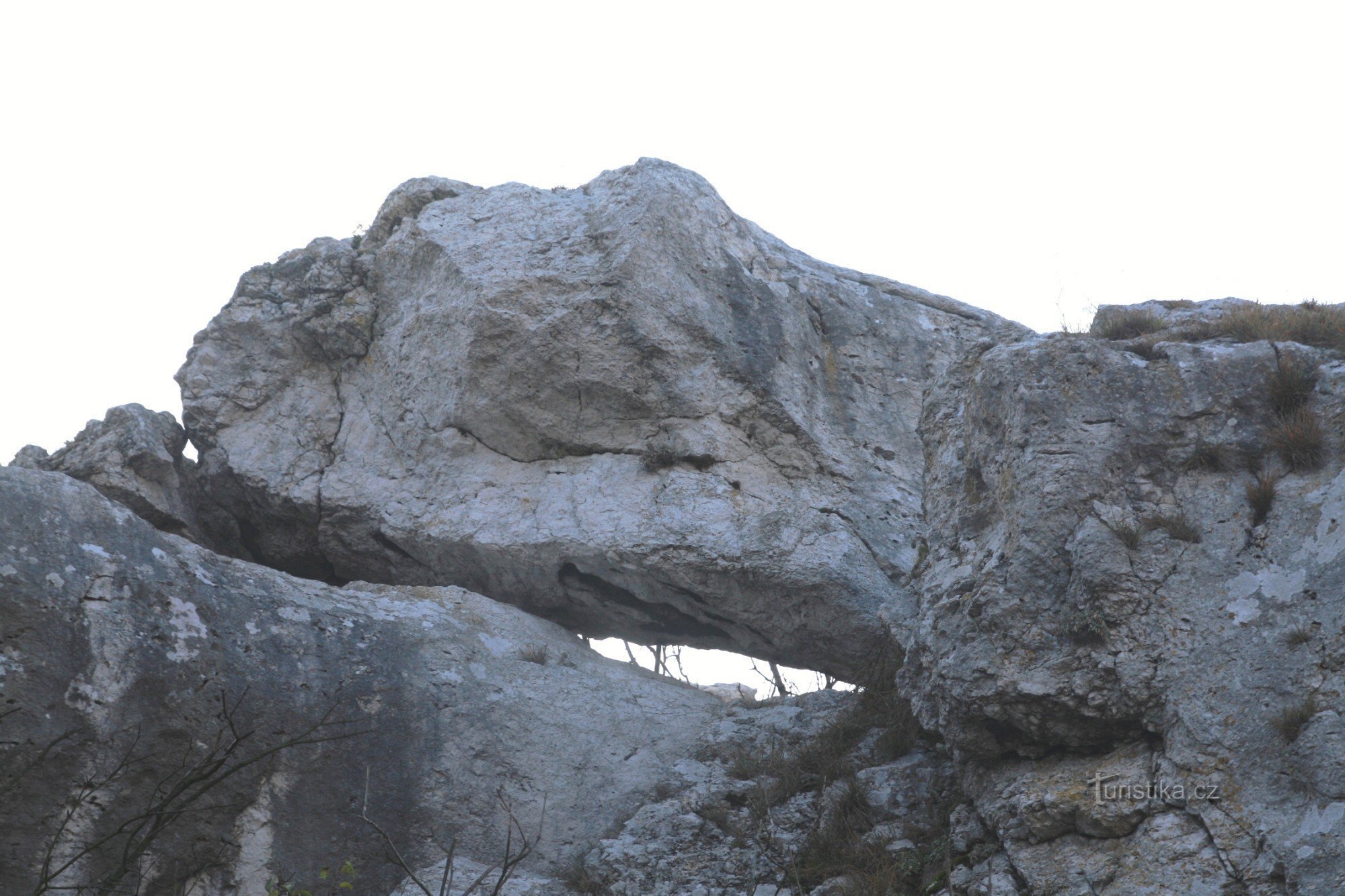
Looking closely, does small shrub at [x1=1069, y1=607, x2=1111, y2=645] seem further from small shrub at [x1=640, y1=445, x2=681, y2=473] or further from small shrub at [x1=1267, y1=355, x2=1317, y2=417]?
small shrub at [x1=640, y1=445, x2=681, y2=473]

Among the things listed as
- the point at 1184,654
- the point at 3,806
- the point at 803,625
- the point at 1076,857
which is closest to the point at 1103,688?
the point at 1184,654

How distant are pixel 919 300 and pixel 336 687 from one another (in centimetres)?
771

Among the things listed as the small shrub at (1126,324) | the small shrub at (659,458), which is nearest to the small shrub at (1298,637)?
the small shrub at (1126,324)

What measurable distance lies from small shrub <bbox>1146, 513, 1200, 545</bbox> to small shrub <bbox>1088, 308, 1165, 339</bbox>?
170 cm

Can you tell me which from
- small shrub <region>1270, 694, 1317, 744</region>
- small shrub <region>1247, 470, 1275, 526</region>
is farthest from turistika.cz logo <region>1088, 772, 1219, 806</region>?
small shrub <region>1247, 470, 1275, 526</region>

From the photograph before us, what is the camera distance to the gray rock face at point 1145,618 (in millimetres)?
5547

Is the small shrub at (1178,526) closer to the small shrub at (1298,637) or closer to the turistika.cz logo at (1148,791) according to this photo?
the small shrub at (1298,637)

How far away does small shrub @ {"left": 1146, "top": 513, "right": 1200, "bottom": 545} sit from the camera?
21.5 ft

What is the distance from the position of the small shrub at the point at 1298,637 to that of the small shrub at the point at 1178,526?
0.79m

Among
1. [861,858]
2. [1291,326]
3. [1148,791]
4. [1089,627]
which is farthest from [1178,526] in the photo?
[861,858]

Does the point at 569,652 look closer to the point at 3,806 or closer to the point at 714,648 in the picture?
the point at 714,648

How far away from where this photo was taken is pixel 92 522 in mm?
7602

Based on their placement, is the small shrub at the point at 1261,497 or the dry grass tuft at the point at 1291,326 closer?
the small shrub at the point at 1261,497

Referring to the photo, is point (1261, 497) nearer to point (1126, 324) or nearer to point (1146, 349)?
point (1146, 349)
